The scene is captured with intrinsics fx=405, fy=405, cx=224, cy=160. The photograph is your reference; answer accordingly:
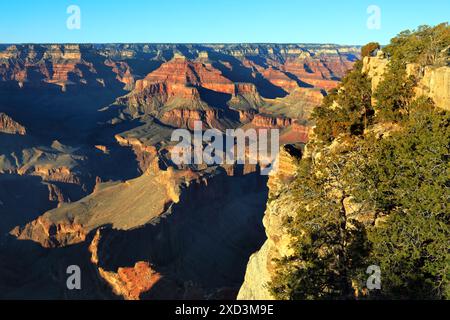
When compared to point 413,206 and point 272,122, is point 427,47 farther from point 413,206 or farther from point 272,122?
point 272,122

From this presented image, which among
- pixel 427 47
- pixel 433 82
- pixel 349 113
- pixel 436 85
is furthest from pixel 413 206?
pixel 427 47

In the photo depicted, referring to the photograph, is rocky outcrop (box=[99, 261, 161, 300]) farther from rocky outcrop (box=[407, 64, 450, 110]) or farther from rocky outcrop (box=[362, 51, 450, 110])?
rocky outcrop (box=[407, 64, 450, 110])

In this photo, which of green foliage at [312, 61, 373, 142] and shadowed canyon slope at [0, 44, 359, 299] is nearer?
green foliage at [312, 61, 373, 142]

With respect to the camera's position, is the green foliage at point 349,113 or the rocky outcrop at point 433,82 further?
the green foliage at point 349,113

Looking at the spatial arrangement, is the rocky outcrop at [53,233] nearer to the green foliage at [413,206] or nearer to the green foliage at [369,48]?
the green foliage at [369,48]

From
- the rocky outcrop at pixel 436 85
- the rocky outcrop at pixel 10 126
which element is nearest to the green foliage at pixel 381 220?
the rocky outcrop at pixel 436 85

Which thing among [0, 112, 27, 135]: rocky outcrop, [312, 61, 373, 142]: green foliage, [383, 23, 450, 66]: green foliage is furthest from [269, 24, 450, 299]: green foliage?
[0, 112, 27, 135]: rocky outcrop

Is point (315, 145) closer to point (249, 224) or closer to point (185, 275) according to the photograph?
point (185, 275)

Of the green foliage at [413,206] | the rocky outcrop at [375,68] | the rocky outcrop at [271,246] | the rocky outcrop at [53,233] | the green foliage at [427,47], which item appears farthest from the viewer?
the rocky outcrop at [53,233]

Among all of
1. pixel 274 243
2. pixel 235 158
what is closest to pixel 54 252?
pixel 274 243
